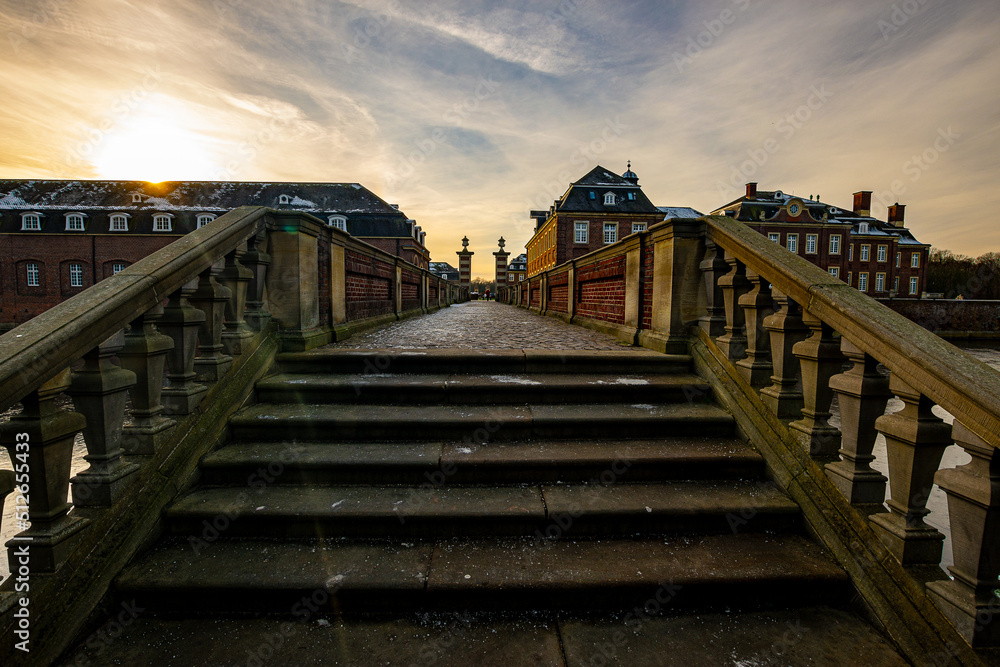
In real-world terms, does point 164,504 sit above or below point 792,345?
below

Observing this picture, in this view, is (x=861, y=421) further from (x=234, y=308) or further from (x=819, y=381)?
(x=234, y=308)

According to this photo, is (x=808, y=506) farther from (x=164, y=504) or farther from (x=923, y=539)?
(x=164, y=504)

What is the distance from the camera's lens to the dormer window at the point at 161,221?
34.2 metres

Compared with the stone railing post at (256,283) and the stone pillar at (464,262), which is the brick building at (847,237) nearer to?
the stone railing post at (256,283)

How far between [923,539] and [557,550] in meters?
1.64

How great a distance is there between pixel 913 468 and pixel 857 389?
0.40 meters

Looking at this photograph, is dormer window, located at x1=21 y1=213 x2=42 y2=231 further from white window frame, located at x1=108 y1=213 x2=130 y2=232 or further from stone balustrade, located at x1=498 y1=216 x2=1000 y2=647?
stone balustrade, located at x1=498 y1=216 x2=1000 y2=647

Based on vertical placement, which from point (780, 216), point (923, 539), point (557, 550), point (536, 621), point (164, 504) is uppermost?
point (780, 216)

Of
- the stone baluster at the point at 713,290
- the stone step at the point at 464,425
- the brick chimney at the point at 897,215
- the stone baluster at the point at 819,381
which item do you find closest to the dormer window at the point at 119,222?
the stone step at the point at 464,425

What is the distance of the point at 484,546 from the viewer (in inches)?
83.0

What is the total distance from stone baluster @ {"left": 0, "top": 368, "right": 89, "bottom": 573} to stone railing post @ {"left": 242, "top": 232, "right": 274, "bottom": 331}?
5.99 feet

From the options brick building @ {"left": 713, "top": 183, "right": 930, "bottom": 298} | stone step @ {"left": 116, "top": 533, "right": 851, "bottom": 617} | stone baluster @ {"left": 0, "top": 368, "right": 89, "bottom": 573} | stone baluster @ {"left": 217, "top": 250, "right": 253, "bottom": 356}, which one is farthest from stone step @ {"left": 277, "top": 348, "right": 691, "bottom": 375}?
brick building @ {"left": 713, "top": 183, "right": 930, "bottom": 298}

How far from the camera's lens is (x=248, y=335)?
330cm

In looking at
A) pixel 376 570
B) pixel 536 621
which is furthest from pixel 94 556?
pixel 536 621
